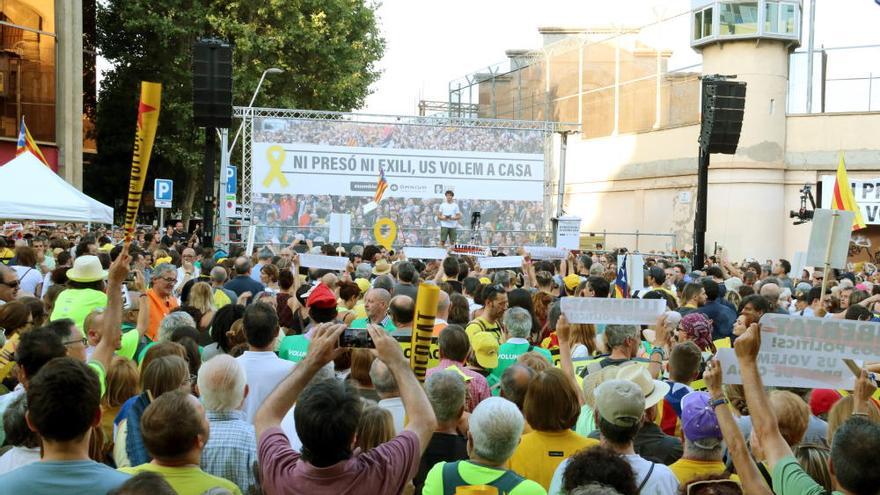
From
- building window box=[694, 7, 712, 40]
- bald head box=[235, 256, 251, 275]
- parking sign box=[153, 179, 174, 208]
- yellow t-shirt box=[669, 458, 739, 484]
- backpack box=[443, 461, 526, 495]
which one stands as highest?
building window box=[694, 7, 712, 40]

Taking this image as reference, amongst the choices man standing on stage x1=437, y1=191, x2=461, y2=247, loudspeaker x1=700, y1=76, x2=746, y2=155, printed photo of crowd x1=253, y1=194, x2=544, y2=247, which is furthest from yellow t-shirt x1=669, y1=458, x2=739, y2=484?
printed photo of crowd x1=253, y1=194, x2=544, y2=247

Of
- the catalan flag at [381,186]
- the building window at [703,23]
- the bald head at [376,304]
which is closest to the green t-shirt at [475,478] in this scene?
the bald head at [376,304]

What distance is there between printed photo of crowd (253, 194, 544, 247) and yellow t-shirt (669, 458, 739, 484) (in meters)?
20.3

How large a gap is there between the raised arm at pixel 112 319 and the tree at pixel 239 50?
34828 mm

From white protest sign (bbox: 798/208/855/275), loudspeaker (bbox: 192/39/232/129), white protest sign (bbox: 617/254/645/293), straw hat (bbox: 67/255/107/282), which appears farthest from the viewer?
loudspeaker (bbox: 192/39/232/129)

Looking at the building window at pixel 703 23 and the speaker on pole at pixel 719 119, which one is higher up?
the building window at pixel 703 23

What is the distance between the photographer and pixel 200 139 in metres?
41.3

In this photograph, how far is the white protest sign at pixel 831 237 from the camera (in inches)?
328

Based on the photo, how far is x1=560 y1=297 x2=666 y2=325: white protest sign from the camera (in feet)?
20.9

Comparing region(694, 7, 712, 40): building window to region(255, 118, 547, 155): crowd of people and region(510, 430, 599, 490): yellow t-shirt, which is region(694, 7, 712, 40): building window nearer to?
region(255, 118, 547, 155): crowd of people

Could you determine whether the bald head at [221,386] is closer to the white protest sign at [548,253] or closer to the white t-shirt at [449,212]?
the white protest sign at [548,253]

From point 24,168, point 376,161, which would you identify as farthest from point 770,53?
point 24,168

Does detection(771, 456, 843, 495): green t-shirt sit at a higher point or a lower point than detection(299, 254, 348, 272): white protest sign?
lower

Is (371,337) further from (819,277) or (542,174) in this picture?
(542,174)
